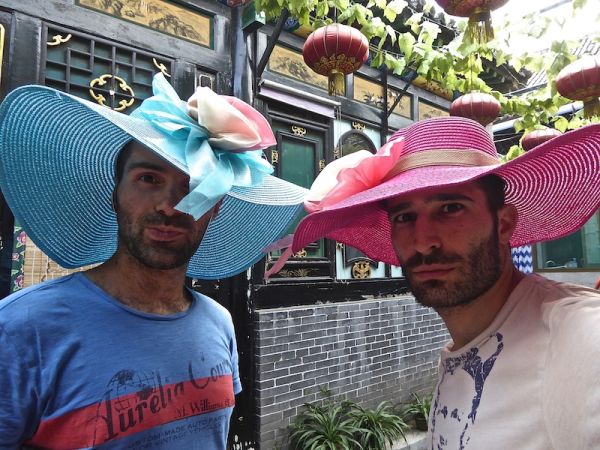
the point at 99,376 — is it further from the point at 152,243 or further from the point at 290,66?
the point at 290,66

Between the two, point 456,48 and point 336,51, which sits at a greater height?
point 456,48

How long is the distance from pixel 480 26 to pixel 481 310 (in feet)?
8.44

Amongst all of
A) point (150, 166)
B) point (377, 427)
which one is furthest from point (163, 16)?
point (377, 427)

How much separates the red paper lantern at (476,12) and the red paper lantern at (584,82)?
5.52 feet

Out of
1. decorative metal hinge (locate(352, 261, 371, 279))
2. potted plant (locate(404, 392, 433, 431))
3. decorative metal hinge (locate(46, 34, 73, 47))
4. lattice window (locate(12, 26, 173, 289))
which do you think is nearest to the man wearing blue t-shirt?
lattice window (locate(12, 26, 173, 289))

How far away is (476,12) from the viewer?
9.55ft

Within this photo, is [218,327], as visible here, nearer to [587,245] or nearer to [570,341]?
[570,341]

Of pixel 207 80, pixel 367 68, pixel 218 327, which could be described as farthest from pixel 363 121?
pixel 218 327

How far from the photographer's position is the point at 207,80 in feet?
15.0

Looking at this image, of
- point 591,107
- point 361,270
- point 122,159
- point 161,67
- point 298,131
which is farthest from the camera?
point 361,270

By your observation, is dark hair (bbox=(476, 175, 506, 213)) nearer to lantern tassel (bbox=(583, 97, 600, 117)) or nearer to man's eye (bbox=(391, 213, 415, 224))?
man's eye (bbox=(391, 213, 415, 224))

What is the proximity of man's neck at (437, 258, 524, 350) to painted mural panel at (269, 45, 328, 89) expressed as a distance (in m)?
4.46

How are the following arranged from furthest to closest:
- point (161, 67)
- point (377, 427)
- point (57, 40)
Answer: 1. point (377, 427)
2. point (161, 67)
3. point (57, 40)

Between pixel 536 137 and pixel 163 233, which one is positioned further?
pixel 536 137
